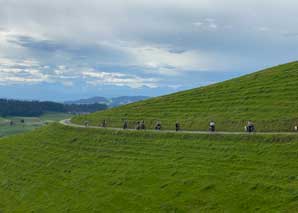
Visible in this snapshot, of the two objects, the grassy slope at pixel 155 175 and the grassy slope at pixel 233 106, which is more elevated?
the grassy slope at pixel 233 106

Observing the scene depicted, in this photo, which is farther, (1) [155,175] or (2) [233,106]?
(2) [233,106]

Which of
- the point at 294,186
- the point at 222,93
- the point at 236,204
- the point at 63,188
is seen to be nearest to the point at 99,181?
the point at 63,188

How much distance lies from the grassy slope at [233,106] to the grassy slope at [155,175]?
28.5ft

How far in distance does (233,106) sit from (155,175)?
29.1 m

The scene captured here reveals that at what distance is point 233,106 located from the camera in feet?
231

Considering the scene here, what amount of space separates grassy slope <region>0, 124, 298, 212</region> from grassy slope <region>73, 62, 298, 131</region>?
342 inches

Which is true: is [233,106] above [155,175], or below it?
above

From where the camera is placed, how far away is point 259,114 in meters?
62.1

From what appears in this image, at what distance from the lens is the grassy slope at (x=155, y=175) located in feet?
120

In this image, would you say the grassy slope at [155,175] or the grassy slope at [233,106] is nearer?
the grassy slope at [155,175]

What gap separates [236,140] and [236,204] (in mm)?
16341

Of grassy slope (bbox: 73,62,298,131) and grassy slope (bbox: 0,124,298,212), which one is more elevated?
grassy slope (bbox: 73,62,298,131)

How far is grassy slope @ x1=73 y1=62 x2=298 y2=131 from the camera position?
59.8 metres

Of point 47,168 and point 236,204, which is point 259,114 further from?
point 47,168
